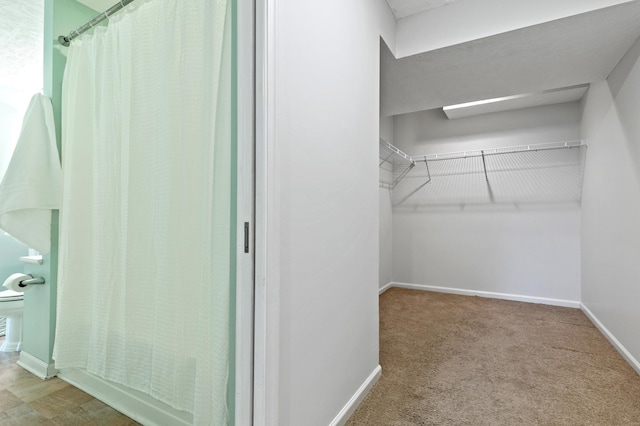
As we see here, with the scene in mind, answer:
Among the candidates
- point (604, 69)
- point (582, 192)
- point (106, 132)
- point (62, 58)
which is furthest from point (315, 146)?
point (582, 192)

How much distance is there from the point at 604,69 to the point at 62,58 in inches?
145

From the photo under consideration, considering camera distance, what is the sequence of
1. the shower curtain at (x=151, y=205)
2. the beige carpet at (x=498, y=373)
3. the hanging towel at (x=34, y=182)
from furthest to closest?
the hanging towel at (x=34, y=182), the beige carpet at (x=498, y=373), the shower curtain at (x=151, y=205)

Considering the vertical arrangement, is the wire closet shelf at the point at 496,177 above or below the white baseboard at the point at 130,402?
above

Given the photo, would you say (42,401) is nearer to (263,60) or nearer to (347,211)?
(347,211)

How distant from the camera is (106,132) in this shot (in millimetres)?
1493

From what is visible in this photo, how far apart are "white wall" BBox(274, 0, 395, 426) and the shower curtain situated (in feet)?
0.75

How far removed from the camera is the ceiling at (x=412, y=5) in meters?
1.89

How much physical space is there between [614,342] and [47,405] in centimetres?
374

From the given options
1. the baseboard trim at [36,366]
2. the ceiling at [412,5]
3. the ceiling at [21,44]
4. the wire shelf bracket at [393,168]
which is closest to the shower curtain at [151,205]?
the baseboard trim at [36,366]

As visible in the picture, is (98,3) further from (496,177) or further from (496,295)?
(496,295)

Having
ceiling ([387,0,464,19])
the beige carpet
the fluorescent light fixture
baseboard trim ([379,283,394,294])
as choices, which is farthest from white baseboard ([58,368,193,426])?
the fluorescent light fixture

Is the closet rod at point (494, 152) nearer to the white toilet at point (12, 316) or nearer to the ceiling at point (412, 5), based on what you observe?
the ceiling at point (412, 5)

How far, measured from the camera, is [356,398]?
5.08ft

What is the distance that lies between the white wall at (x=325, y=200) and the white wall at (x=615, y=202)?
172cm
